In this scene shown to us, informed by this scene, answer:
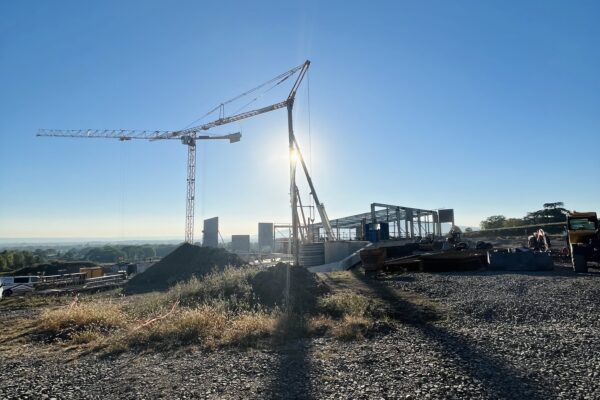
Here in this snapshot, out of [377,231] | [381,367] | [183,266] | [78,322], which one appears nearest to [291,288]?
[78,322]

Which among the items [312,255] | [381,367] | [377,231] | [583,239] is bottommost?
[381,367]

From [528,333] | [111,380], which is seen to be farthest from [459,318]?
[111,380]

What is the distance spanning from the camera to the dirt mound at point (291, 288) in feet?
41.1

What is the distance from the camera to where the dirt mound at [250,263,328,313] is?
12531 millimetres

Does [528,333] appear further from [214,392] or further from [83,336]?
[83,336]

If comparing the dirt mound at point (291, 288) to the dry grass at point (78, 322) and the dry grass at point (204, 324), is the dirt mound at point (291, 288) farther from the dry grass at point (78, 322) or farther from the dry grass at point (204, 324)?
the dry grass at point (78, 322)

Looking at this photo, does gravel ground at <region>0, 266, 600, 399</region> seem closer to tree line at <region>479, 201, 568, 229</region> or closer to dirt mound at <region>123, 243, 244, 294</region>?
dirt mound at <region>123, 243, 244, 294</region>

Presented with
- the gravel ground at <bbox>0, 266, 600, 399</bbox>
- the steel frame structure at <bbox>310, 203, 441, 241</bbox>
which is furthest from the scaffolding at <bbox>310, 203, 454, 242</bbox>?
the gravel ground at <bbox>0, 266, 600, 399</bbox>

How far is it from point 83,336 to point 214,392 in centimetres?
541

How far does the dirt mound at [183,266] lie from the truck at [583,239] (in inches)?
727

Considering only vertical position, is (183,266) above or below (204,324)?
above

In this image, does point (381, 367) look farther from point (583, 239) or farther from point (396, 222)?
point (396, 222)

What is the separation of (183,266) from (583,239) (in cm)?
2410

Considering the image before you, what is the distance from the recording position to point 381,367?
6.59m
